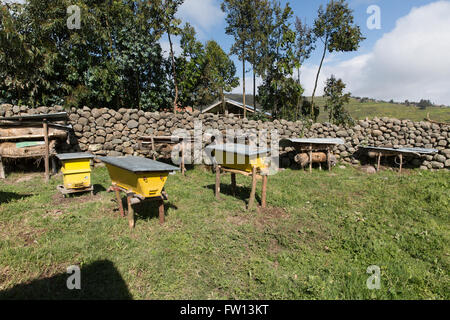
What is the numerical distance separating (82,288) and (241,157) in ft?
13.4

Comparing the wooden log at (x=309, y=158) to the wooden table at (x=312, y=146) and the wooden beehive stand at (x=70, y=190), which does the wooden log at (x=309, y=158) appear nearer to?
the wooden table at (x=312, y=146)

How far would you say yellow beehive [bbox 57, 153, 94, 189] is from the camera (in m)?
6.18

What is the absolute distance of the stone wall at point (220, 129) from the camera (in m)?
10.1

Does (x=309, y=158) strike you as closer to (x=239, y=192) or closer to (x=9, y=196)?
(x=239, y=192)

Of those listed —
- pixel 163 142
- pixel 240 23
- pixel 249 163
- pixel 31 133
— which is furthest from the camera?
pixel 240 23

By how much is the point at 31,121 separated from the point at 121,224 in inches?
246

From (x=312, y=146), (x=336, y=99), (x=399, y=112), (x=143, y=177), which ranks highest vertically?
(x=399, y=112)

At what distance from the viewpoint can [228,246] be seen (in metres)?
4.42

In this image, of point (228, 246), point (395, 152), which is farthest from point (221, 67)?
point (228, 246)

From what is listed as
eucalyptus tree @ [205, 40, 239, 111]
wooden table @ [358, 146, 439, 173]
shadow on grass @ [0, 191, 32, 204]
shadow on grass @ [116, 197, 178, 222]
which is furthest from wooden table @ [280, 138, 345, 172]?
eucalyptus tree @ [205, 40, 239, 111]

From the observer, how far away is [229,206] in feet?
20.5

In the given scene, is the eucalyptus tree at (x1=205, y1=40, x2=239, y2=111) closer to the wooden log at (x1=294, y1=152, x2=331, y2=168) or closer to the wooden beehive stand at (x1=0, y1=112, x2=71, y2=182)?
the wooden log at (x1=294, y1=152, x2=331, y2=168)

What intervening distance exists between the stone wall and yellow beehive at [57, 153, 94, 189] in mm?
3625

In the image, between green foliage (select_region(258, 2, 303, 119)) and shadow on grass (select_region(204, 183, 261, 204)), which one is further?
green foliage (select_region(258, 2, 303, 119))
